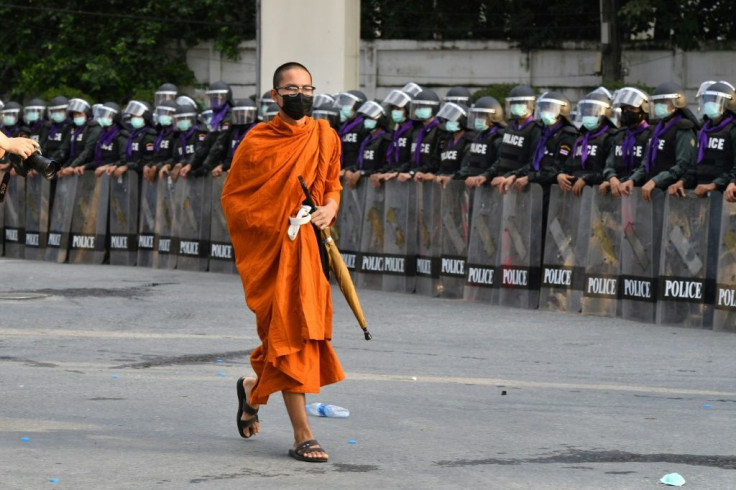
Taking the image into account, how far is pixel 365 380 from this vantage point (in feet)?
37.7

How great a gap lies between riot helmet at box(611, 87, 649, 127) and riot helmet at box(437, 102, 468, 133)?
8.24 feet

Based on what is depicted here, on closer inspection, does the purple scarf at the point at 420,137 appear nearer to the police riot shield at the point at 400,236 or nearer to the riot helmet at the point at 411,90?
the police riot shield at the point at 400,236

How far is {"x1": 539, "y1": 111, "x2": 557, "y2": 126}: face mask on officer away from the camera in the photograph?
56.2ft

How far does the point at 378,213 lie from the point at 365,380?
752 cm

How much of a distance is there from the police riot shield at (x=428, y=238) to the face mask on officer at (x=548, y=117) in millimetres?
1614

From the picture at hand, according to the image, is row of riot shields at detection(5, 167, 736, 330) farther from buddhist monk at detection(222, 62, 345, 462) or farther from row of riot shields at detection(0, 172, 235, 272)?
buddhist monk at detection(222, 62, 345, 462)

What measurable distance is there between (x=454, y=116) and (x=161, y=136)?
5370 mm

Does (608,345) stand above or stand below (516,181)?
below

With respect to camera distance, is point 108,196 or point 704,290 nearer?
point 704,290

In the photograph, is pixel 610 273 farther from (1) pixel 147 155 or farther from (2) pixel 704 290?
(1) pixel 147 155

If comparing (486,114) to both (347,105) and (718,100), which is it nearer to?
(347,105)

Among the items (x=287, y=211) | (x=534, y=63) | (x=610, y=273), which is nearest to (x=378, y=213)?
(x=610, y=273)

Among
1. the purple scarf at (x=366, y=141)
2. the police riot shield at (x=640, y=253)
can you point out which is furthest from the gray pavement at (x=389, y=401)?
the purple scarf at (x=366, y=141)

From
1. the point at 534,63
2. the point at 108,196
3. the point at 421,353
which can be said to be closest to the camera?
the point at 421,353
